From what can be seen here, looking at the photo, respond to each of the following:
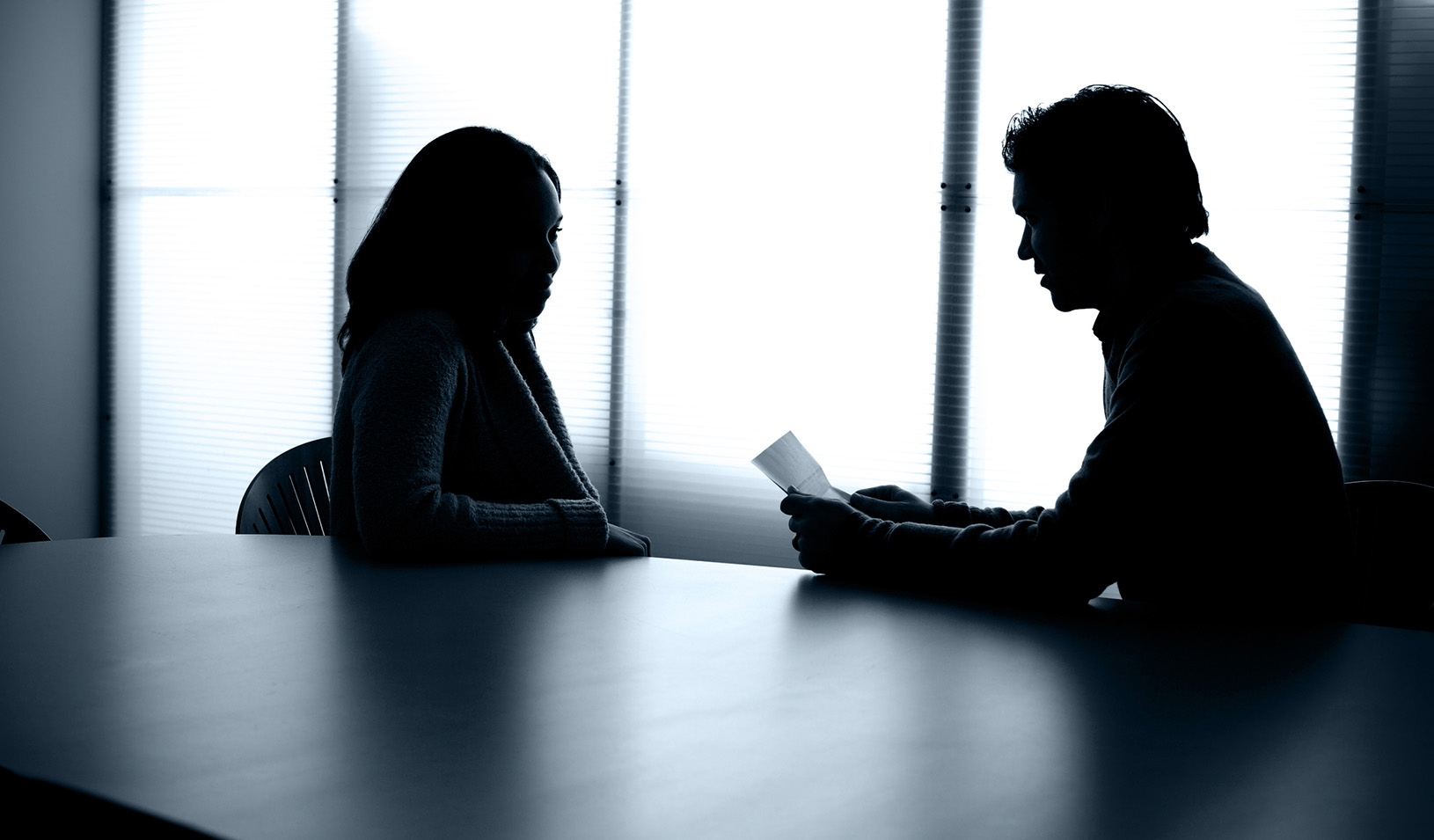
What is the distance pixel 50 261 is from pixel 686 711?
380cm

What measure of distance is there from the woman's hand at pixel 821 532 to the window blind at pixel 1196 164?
1446 millimetres

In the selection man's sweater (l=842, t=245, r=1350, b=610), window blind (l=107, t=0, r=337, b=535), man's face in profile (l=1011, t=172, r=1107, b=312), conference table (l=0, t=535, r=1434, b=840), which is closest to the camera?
conference table (l=0, t=535, r=1434, b=840)

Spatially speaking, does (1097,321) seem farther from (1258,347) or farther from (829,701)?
(829,701)

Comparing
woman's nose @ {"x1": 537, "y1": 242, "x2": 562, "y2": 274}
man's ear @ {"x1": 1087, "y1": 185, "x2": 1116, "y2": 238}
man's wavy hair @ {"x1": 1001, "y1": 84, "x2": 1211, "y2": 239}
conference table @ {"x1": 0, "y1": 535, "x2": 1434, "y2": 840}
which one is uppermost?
man's wavy hair @ {"x1": 1001, "y1": 84, "x2": 1211, "y2": 239}

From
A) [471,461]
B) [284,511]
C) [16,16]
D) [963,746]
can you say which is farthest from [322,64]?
[963,746]

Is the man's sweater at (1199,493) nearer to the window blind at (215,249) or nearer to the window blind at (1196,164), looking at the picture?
the window blind at (1196,164)

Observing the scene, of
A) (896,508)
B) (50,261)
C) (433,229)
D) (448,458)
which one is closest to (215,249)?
(50,261)

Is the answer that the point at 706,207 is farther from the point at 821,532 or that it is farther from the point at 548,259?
the point at 821,532

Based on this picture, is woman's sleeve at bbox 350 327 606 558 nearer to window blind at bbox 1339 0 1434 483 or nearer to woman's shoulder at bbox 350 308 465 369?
woman's shoulder at bbox 350 308 465 369

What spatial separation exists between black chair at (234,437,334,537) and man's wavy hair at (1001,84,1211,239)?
1466 mm

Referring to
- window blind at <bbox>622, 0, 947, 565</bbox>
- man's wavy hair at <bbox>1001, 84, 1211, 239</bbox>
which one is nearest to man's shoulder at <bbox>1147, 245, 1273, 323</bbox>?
man's wavy hair at <bbox>1001, 84, 1211, 239</bbox>

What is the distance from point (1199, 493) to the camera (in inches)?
51.3

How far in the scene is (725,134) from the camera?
3031mm

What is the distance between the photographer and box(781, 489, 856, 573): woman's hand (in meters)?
1.46
